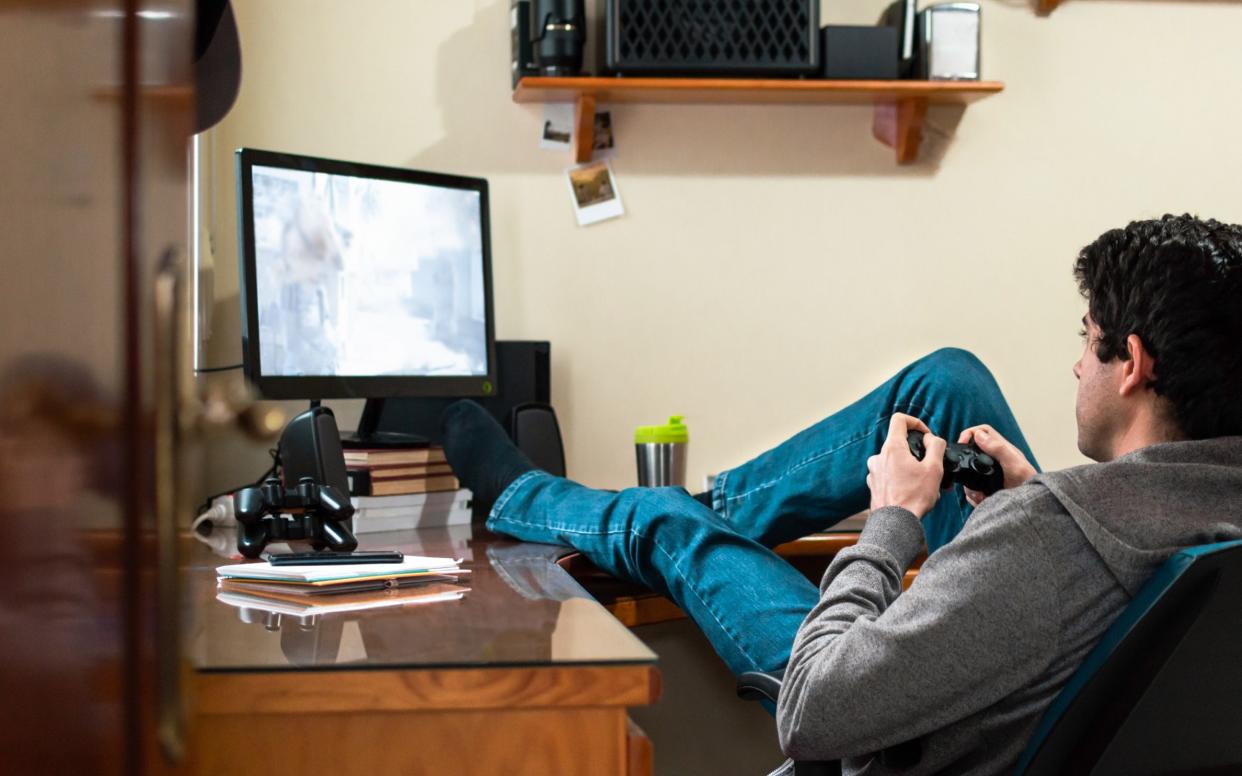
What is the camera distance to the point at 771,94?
2.30 m

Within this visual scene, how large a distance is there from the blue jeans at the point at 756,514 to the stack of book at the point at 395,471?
0.52ft

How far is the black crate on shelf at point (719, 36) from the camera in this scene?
2207mm

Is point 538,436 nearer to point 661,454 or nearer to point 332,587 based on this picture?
point 661,454

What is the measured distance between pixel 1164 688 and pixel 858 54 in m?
1.63

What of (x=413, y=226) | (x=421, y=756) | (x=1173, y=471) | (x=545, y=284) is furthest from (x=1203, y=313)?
(x=545, y=284)

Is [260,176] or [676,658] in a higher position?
[260,176]

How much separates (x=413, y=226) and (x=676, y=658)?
0.87 m

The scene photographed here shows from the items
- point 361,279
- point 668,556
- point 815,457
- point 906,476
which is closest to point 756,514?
point 815,457

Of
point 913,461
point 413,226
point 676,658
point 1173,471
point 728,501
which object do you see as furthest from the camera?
point 676,658

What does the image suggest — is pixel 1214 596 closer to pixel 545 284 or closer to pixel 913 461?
pixel 913 461

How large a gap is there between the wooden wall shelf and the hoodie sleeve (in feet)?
4.52

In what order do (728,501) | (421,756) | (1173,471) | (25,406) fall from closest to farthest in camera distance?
(25,406) → (421,756) → (1173,471) → (728,501)

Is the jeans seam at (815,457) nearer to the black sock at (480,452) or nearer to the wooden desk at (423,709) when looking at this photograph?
the black sock at (480,452)

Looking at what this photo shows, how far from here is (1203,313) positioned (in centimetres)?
102
